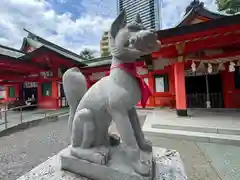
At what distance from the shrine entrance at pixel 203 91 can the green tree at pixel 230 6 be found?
6.00m

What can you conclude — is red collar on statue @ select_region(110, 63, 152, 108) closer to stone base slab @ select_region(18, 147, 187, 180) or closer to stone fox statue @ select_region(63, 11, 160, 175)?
stone fox statue @ select_region(63, 11, 160, 175)

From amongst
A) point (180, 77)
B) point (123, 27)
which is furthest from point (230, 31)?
point (123, 27)

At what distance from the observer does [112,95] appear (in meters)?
1.07

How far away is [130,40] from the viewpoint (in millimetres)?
1004

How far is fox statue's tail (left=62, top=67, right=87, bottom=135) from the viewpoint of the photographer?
4.23 feet

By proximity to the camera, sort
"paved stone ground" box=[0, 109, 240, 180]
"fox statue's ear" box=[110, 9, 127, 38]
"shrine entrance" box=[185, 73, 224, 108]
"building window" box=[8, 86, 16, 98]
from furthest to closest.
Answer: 1. "building window" box=[8, 86, 16, 98]
2. "shrine entrance" box=[185, 73, 224, 108]
3. "paved stone ground" box=[0, 109, 240, 180]
4. "fox statue's ear" box=[110, 9, 127, 38]

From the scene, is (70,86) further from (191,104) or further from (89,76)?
(89,76)

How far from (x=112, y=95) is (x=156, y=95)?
661cm

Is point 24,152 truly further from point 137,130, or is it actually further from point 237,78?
point 237,78

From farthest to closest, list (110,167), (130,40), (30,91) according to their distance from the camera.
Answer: (30,91), (110,167), (130,40)

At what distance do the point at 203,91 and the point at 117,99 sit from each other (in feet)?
21.3

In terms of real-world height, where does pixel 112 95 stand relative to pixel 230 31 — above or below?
below

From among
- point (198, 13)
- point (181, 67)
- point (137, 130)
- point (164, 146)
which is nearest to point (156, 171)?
point (137, 130)

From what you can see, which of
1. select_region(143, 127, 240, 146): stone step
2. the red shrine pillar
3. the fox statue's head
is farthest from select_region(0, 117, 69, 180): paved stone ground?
the red shrine pillar
